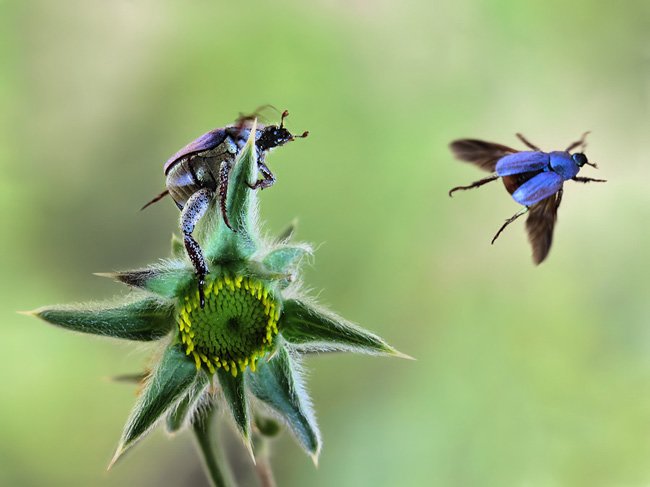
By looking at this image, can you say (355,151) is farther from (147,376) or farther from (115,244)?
(147,376)

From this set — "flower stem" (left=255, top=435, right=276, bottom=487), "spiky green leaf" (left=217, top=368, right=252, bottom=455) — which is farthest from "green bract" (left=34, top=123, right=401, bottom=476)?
"flower stem" (left=255, top=435, right=276, bottom=487)

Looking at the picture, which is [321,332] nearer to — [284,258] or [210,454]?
[284,258]

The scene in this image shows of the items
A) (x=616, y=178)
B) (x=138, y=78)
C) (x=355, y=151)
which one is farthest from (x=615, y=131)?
(x=138, y=78)

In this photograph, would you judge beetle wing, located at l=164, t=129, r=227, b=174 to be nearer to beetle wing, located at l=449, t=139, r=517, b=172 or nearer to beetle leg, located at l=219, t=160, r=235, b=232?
beetle leg, located at l=219, t=160, r=235, b=232

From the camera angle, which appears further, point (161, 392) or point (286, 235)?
point (286, 235)

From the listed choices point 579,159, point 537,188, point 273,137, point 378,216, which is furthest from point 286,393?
point 378,216

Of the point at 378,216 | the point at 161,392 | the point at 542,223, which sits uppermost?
the point at 378,216

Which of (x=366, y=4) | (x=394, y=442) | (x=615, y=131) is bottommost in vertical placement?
(x=394, y=442)
